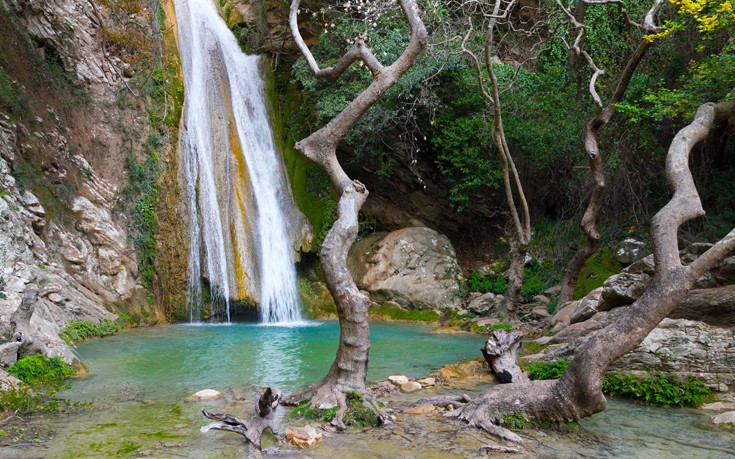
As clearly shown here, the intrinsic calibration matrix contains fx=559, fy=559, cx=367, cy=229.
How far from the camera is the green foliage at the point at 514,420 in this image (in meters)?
5.12

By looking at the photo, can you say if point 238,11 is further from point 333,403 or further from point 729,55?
point 333,403

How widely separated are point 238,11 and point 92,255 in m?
11.3

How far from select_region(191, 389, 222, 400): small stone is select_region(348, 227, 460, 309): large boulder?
9649 mm

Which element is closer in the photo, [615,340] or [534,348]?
[615,340]

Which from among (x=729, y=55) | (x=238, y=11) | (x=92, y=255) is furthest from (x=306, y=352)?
A: (x=238, y=11)

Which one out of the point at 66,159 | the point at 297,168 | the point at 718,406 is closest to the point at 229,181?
the point at 297,168

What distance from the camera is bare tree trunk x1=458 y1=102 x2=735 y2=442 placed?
4.73m

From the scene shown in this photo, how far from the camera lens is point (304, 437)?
4.61m

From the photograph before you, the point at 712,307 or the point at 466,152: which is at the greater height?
the point at 466,152

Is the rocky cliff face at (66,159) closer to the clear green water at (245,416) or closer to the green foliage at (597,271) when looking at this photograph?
the clear green water at (245,416)

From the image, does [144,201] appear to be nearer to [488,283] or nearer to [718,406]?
[488,283]

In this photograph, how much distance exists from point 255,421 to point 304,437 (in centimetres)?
49

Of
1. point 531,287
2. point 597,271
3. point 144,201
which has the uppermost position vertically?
point 144,201

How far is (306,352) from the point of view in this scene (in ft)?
31.8
